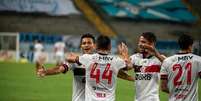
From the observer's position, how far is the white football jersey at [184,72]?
25.5ft

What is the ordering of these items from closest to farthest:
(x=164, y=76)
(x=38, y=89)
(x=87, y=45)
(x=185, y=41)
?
(x=185, y=41), (x=164, y=76), (x=87, y=45), (x=38, y=89)

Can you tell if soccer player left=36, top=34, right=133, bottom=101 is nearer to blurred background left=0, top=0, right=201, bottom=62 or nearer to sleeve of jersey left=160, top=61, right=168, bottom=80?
sleeve of jersey left=160, top=61, right=168, bottom=80

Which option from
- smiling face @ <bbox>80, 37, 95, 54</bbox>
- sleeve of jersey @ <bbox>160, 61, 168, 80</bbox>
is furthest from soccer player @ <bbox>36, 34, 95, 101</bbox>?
sleeve of jersey @ <bbox>160, 61, 168, 80</bbox>

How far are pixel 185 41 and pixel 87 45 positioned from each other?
1.47m

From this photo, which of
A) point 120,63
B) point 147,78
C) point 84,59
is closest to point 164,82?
point 147,78

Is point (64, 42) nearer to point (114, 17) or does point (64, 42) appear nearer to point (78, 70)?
point (114, 17)

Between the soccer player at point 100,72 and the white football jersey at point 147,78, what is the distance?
567mm

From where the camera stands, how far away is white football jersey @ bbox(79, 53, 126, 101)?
7.86 m

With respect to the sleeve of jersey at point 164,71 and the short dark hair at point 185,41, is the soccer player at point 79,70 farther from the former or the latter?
the short dark hair at point 185,41

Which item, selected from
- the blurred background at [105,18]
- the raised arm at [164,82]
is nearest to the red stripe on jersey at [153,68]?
the raised arm at [164,82]

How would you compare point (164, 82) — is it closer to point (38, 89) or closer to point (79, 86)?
point (79, 86)

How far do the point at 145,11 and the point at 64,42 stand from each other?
26.9 feet

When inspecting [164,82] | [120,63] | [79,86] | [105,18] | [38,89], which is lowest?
[38,89]

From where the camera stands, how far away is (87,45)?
819 centimetres
